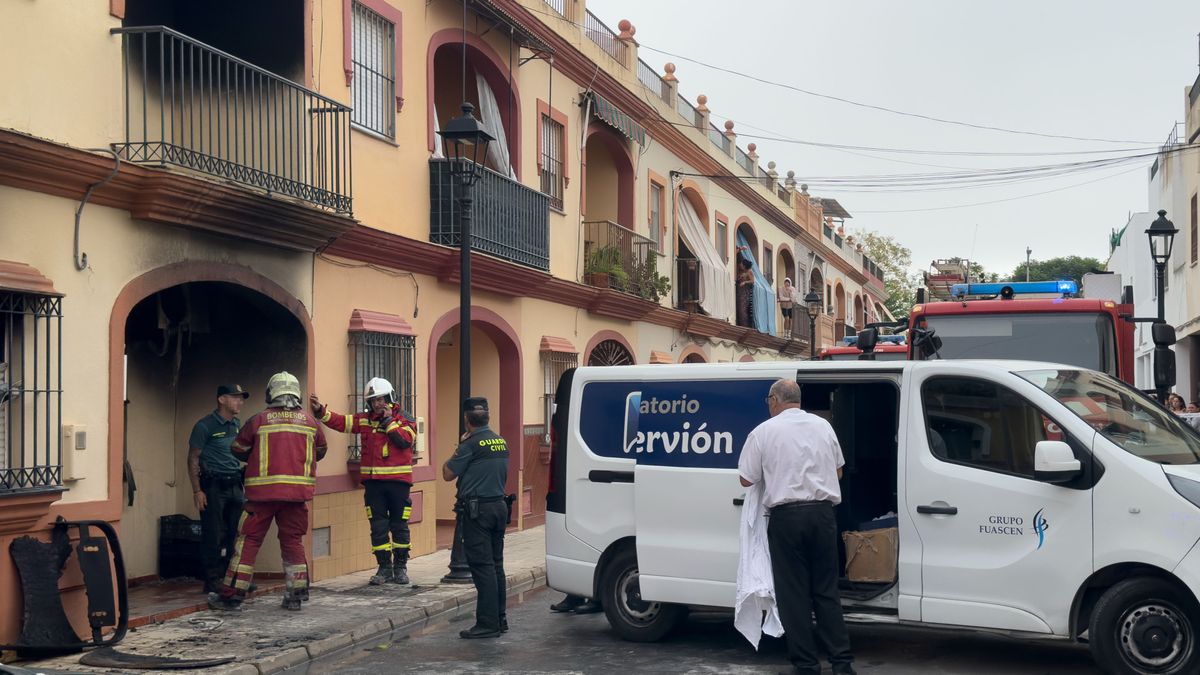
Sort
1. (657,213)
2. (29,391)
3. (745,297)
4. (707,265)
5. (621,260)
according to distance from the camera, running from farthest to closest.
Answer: (745,297) < (707,265) < (657,213) < (621,260) < (29,391)

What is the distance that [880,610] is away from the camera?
830 centimetres

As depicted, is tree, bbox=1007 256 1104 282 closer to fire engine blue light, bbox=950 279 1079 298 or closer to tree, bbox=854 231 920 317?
tree, bbox=854 231 920 317

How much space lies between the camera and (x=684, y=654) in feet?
28.8

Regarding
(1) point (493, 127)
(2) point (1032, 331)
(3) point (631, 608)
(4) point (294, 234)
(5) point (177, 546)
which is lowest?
(3) point (631, 608)

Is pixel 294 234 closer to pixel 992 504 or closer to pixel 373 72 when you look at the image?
pixel 373 72

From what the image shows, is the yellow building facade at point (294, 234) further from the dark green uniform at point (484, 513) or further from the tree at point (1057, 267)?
the tree at point (1057, 267)

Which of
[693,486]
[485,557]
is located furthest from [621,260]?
[693,486]

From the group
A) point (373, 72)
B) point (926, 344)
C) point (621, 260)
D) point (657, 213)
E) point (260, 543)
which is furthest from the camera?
point (657, 213)

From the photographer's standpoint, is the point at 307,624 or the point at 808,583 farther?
the point at 307,624

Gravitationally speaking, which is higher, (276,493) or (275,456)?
(275,456)

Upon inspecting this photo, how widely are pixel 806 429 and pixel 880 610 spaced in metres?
1.40

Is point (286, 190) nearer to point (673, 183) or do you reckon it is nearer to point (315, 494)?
point (315, 494)

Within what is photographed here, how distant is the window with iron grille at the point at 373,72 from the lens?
13.7 meters

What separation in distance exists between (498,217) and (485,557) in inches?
291
